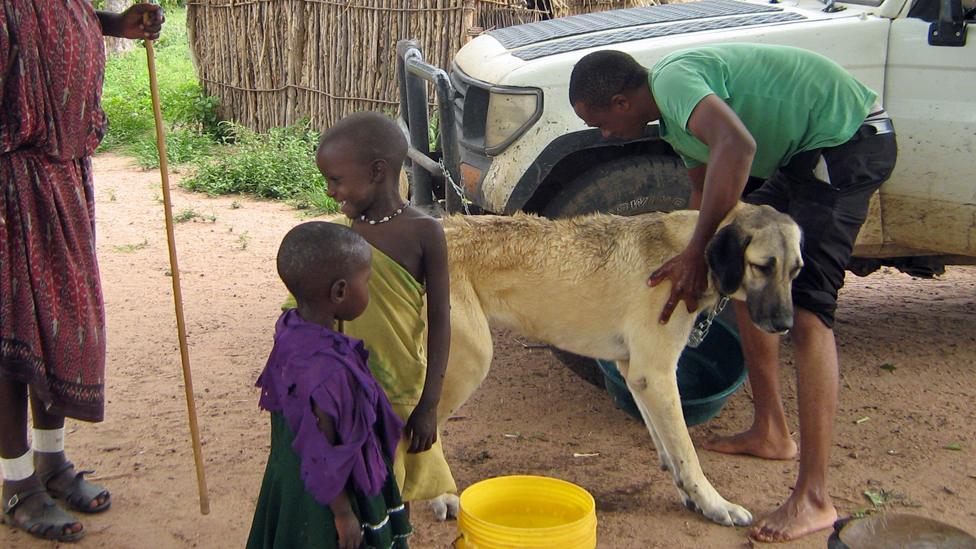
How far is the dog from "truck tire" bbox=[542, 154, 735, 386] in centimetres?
50

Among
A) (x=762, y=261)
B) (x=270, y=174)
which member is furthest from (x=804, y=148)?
(x=270, y=174)

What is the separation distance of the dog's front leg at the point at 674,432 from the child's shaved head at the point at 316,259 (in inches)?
64.4

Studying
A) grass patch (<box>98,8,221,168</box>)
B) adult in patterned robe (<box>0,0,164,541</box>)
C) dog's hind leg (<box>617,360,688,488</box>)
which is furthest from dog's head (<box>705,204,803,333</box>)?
grass patch (<box>98,8,221,168</box>)

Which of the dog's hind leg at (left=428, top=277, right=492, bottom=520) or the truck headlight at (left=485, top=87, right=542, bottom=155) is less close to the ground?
the truck headlight at (left=485, top=87, right=542, bottom=155)

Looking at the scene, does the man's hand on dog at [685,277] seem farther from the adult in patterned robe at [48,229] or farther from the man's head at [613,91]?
the adult in patterned robe at [48,229]

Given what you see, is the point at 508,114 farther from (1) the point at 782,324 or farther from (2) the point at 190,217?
(2) the point at 190,217

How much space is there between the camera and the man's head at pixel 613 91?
3449mm

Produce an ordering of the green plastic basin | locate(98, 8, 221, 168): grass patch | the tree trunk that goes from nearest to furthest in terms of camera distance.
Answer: the green plastic basin → locate(98, 8, 221, 168): grass patch → the tree trunk

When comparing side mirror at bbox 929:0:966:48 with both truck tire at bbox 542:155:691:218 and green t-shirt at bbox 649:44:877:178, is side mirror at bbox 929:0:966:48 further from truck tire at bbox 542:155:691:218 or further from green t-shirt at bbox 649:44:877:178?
truck tire at bbox 542:155:691:218

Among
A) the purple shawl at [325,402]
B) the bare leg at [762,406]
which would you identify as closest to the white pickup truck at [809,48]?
the bare leg at [762,406]

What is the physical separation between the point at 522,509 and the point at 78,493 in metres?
1.69

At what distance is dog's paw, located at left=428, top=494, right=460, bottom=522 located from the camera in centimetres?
365

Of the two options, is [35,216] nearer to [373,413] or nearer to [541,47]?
[373,413]

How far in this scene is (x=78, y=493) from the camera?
143 inches
